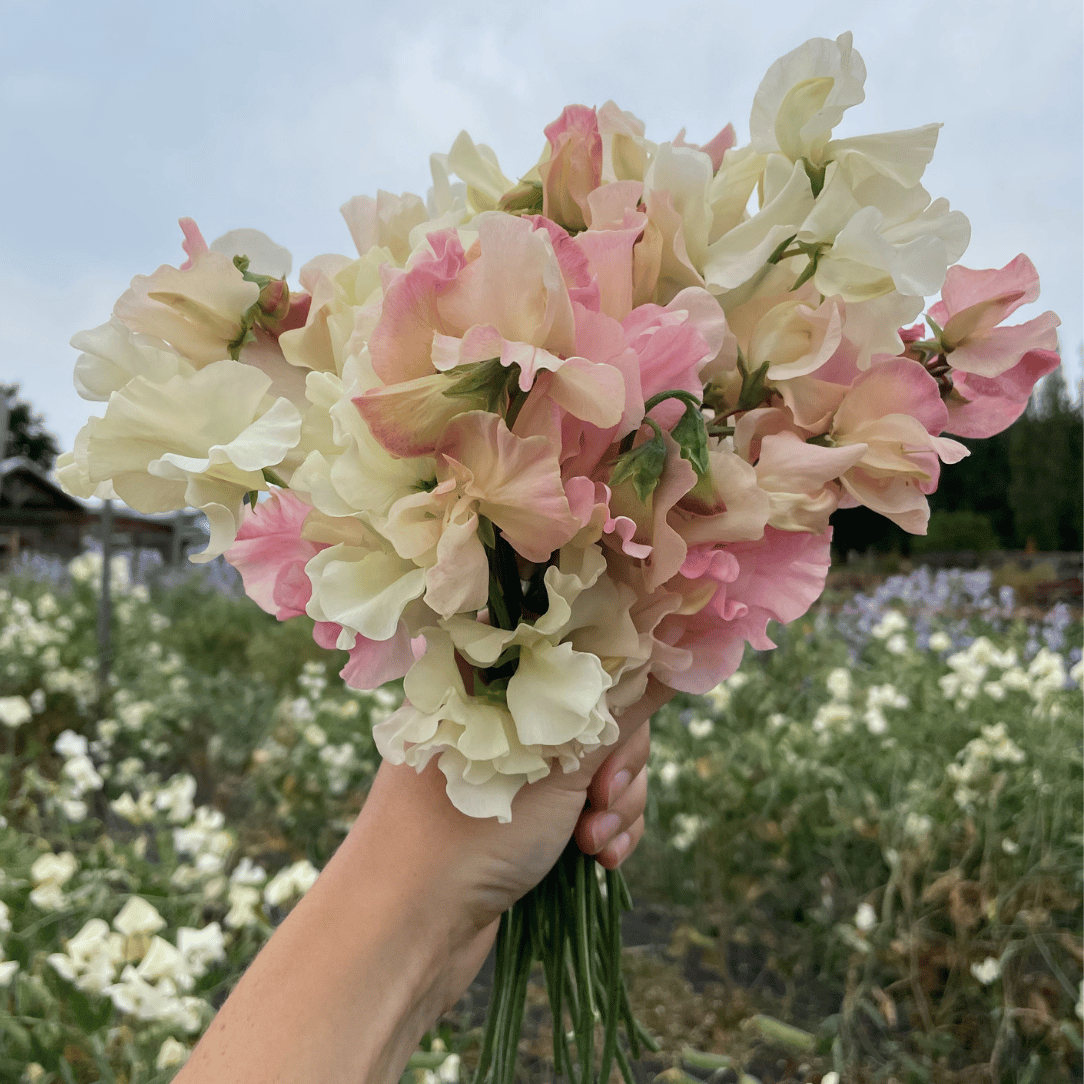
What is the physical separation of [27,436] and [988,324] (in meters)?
40.7

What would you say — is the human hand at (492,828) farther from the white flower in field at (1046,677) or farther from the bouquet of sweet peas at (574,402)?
the white flower in field at (1046,677)

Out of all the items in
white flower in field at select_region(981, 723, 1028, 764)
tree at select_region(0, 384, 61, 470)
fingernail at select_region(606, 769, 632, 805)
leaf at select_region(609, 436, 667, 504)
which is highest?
tree at select_region(0, 384, 61, 470)

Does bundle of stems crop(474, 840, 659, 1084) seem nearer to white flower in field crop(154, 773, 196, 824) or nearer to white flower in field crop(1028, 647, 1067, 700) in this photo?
white flower in field crop(154, 773, 196, 824)

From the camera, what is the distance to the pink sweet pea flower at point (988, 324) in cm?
66

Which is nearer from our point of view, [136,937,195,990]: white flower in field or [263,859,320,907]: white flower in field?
[136,937,195,990]: white flower in field

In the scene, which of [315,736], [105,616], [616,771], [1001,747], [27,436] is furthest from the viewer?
[27,436]

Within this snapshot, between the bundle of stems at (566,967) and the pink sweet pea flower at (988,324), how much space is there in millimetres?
590

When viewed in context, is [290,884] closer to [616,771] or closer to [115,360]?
[616,771]

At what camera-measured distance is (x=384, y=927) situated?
0.73 m

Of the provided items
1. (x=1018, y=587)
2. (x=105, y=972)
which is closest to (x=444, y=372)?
(x=105, y=972)

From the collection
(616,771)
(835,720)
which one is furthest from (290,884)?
(835,720)

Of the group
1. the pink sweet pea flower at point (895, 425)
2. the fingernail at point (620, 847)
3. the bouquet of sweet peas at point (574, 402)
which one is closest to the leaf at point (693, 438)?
the bouquet of sweet peas at point (574, 402)

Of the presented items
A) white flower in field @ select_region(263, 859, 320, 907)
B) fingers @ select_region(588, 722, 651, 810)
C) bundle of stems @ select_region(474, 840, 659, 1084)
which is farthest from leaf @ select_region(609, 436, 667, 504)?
white flower in field @ select_region(263, 859, 320, 907)

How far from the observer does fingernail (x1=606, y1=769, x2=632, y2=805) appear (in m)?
0.85
